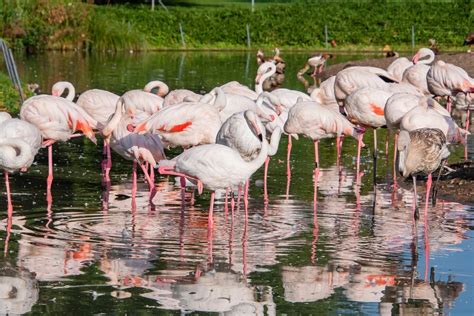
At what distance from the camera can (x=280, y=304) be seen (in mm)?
7055

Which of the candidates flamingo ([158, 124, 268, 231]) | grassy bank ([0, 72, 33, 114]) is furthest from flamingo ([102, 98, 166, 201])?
grassy bank ([0, 72, 33, 114])

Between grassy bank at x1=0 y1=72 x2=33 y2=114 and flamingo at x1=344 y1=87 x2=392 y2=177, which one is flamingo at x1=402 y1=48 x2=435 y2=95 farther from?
grassy bank at x1=0 y1=72 x2=33 y2=114

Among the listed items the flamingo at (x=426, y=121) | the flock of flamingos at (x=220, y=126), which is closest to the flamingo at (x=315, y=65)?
the flock of flamingos at (x=220, y=126)

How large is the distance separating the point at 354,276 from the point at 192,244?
151 centimetres

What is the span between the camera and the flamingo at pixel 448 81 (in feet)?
50.2

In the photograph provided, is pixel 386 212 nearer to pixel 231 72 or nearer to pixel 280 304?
pixel 280 304

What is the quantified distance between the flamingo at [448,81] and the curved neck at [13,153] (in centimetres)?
739

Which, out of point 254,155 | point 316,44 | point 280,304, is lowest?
point 280,304

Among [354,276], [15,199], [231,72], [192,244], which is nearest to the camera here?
[354,276]

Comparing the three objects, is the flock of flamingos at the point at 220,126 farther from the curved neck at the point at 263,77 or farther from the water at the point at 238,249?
the water at the point at 238,249

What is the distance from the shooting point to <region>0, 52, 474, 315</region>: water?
711 centimetres

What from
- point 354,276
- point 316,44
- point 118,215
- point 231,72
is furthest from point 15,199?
point 316,44

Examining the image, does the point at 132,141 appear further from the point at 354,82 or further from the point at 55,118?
the point at 354,82

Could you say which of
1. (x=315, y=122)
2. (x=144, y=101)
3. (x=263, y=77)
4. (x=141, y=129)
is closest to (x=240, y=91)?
(x=263, y=77)
